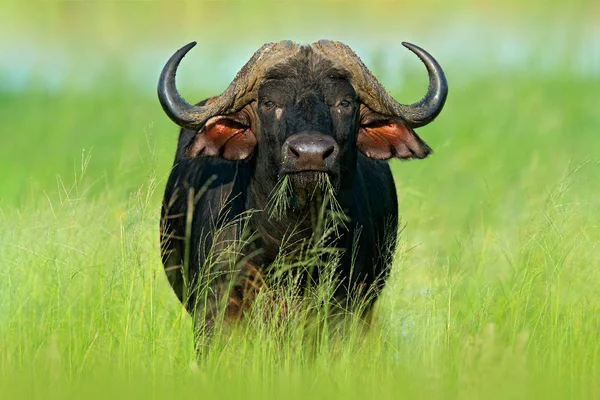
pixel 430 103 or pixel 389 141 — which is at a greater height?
pixel 430 103

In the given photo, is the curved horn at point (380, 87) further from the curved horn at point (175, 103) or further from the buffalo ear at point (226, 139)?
the curved horn at point (175, 103)

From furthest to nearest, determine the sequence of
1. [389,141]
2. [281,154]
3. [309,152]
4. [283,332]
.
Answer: [389,141] → [281,154] → [283,332] → [309,152]

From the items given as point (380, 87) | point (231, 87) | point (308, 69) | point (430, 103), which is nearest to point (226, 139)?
point (231, 87)

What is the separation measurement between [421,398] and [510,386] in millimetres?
352

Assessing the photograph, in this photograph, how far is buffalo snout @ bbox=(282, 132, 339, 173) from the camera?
5.39 metres

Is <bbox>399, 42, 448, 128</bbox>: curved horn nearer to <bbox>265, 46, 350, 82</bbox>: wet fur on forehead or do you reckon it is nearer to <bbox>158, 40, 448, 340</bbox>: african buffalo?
<bbox>158, 40, 448, 340</bbox>: african buffalo

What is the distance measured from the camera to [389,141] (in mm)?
6391

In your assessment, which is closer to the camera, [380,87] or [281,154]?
[281,154]

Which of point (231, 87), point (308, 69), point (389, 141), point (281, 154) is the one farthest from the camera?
point (389, 141)

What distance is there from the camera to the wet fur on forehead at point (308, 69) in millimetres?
5977

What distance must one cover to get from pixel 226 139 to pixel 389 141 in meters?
0.94

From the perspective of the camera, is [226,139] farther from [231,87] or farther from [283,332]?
[283,332]

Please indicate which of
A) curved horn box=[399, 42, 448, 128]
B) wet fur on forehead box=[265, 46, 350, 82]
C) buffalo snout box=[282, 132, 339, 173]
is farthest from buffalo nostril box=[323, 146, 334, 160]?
curved horn box=[399, 42, 448, 128]

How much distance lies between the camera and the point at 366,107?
630 cm
